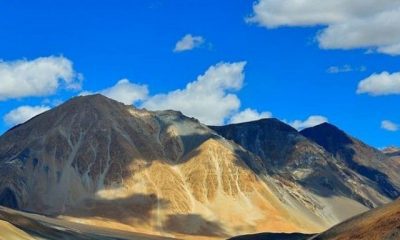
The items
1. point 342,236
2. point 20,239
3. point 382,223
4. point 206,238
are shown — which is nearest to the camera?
point 382,223

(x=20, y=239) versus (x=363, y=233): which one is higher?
(x=20, y=239)

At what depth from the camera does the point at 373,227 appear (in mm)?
73062

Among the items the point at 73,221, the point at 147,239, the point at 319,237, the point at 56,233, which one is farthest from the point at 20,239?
the point at 73,221

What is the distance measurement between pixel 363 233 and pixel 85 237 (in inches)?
2982

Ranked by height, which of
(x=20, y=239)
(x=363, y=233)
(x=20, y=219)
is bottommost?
(x=363, y=233)

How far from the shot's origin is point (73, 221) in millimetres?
196375

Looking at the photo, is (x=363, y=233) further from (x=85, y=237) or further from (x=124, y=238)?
(x=124, y=238)

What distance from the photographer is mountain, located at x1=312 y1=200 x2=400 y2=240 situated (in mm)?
68500

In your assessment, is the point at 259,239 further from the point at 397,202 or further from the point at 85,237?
the point at 397,202

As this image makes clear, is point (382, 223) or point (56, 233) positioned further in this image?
point (56, 233)

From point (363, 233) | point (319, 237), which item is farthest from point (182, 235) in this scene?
point (363, 233)

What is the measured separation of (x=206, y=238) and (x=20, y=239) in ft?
319

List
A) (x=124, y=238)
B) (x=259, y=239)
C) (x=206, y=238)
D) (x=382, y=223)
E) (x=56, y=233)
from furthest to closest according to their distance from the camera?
(x=206, y=238) < (x=124, y=238) < (x=259, y=239) < (x=56, y=233) < (x=382, y=223)

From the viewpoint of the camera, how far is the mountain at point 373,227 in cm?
6850
